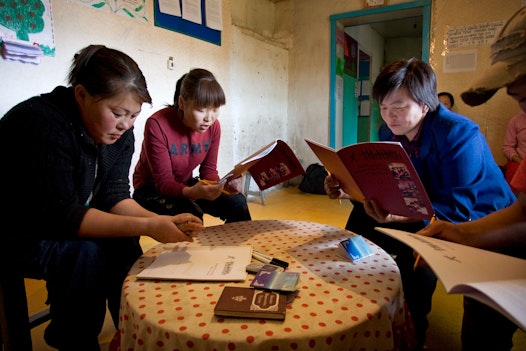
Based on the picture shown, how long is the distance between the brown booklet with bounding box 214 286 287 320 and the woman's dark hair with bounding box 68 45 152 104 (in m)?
0.65

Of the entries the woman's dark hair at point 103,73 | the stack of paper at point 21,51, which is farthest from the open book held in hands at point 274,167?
the stack of paper at point 21,51

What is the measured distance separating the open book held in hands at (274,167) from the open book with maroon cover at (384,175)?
0.15 m

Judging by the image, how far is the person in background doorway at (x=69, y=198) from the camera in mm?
925

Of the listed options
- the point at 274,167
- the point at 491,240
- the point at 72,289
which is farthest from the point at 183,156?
the point at 491,240

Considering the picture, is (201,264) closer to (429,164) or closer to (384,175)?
(384,175)

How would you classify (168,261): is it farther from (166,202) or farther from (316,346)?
(166,202)

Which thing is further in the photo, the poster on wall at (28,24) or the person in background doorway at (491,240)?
the poster on wall at (28,24)

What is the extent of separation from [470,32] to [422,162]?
2.75 m

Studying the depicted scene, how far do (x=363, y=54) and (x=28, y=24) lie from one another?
15.9 feet

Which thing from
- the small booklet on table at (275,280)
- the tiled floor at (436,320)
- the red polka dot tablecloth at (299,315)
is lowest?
the tiled floor at (436,320)

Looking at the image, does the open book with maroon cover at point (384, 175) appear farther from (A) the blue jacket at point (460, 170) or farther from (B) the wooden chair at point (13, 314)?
(B) the wooden chair at point (13, 314)

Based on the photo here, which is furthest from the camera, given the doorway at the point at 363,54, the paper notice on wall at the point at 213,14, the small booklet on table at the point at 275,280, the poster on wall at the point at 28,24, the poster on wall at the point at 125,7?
the doorway at the point at 363,54

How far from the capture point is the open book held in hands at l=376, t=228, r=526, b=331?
48cm

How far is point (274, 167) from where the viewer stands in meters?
1.41
